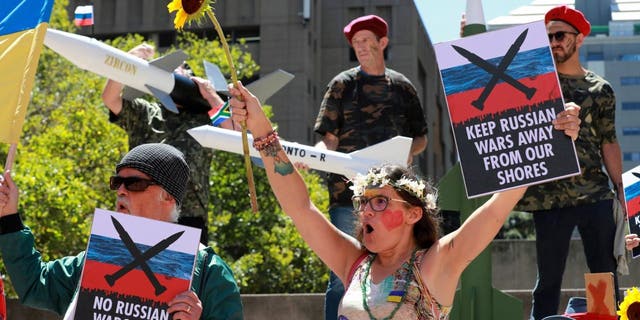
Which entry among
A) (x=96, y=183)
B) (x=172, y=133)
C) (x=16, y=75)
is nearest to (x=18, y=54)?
(x=16, y=75)

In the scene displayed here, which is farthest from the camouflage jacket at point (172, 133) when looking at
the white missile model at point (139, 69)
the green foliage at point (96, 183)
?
the green foliage at point (96, 183)

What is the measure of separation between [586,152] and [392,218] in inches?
92.0

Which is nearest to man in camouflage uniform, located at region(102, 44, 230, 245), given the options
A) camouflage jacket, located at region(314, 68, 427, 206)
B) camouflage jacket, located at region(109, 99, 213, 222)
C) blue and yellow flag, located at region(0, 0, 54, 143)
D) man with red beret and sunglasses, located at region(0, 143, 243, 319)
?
camouflage jacket, located at region(109, 99, 213, 222)

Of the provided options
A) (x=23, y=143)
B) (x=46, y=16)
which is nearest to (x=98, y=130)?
(x=23, y=143)

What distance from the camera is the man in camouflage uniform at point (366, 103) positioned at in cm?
672

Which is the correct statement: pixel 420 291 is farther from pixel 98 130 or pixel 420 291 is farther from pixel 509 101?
pixel 98 130

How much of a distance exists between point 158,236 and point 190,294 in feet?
0.77

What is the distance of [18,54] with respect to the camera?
5094 millimetres

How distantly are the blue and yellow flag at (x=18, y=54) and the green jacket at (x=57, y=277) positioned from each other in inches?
39.6

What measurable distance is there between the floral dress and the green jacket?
55 cm

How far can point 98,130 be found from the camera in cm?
2267

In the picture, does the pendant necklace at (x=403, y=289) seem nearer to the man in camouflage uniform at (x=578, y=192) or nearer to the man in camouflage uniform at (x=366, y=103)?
the man in camouflage uniform at (x=578, y=192)

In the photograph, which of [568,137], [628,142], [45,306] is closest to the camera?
[45,306]

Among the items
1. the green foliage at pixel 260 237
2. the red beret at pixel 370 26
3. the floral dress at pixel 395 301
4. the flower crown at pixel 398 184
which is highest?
the red beret at pixel 370 26
